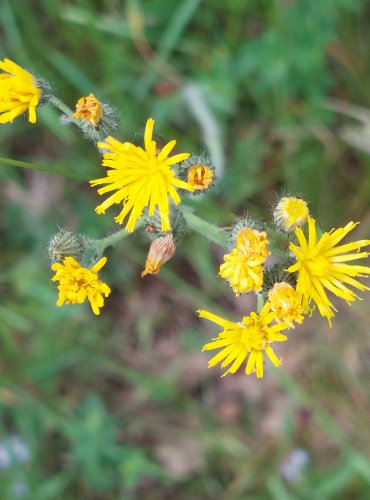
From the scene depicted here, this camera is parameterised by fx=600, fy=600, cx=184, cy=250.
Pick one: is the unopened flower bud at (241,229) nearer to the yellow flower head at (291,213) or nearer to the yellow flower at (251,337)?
the yellow flower head at (291,213)

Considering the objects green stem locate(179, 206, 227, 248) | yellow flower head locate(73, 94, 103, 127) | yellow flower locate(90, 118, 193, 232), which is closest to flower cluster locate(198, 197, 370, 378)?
green stem locate(179, 206, 227, 248)

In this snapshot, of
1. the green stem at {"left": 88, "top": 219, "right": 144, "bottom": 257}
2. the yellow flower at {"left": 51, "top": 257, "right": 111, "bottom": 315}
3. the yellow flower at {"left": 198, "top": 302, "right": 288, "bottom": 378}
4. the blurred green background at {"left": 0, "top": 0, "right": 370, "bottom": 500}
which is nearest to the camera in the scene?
the yellow flower at {"left": 198, "top": 302, "right": 288, "bottom": 378}

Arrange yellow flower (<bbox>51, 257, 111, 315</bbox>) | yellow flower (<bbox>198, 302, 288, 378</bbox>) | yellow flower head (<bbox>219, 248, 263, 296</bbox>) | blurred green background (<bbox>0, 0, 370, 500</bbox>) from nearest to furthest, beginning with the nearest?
yellow flower head (<bbox>219, 248, 263, 296</bbox>) < yellow flower (<bbox>198, 302, 288, 378</bbox>) < yellow flower (<bbox>51, 257, 111, 315</bbox>) < blurred green background (<bbox>0, 0, 370, 500</bbox>)

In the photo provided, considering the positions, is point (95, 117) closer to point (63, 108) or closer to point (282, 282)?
point (63, 108)

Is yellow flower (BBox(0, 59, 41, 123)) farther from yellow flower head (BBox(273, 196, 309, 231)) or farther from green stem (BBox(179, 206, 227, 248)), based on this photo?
yellow flower head (BBox(273, 196, 309, 231))

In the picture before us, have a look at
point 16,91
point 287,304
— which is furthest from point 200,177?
point 16,91

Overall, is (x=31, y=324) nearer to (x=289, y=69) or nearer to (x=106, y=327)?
(x=106, y=327)

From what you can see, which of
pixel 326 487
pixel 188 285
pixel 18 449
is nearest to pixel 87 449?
pixel 18 449
